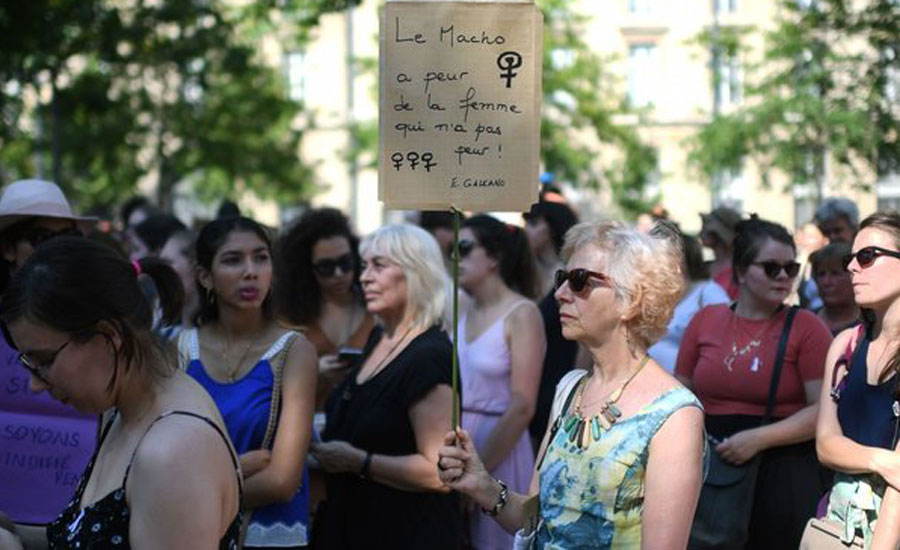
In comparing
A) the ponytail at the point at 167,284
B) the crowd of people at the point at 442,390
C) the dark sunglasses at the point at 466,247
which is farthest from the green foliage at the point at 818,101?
the ponytail at the point at 167,284

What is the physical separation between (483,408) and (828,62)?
14063mm

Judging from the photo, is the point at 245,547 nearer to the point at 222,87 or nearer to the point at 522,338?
the point at 522,338

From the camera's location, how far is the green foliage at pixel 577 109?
99.7 feet

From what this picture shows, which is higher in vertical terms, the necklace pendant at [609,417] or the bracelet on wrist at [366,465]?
the necklace pendant at [609,417]

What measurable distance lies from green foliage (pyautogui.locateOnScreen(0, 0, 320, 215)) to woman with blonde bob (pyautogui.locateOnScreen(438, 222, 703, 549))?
1272 cm

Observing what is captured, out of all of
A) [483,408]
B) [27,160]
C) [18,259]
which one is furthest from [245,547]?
[27,160]

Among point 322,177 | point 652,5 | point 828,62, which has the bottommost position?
point 322,177

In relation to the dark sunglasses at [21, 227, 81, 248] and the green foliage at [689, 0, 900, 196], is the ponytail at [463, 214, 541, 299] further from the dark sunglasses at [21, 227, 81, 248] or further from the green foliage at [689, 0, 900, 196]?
the green foliage at [689, 0, 900, 196]

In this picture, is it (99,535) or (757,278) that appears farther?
(757,278)

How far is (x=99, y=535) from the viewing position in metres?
3.17

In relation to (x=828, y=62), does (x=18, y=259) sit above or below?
below

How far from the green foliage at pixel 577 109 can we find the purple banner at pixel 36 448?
25253 mm

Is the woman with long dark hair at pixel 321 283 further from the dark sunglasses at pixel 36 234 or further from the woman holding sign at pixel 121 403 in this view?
the woman holding sign at pixel 121 403

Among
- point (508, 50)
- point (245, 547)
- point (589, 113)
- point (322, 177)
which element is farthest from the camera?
point (322, 177)
